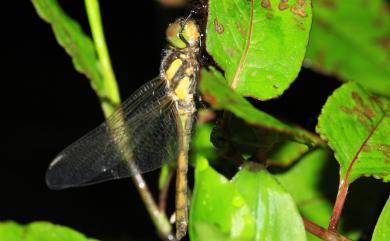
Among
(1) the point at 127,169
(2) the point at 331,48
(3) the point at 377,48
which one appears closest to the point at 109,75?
(1) the point at 127,169

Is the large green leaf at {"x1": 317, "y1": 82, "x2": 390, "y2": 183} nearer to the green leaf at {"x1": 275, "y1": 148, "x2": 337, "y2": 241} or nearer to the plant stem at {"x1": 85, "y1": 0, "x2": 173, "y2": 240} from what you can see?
the green leaf at {"x1": 275, "y1": 148, "x2": 337, "y2": 241}

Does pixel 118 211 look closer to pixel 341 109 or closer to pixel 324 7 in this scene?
pixel 324 7

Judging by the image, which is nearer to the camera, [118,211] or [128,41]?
[118,211]

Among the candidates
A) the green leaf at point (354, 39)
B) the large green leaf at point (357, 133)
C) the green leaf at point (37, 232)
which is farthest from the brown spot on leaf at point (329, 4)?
the green leaf at point (37, 232)

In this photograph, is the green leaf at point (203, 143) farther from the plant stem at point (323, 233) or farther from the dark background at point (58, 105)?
the dark background at point (58, 105)

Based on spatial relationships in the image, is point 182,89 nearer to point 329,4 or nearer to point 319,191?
point 319,191
